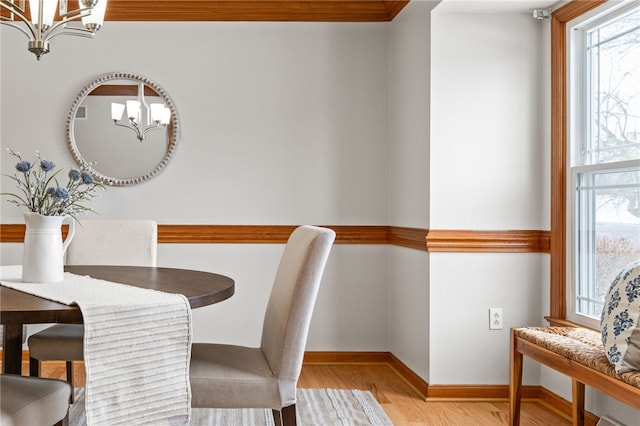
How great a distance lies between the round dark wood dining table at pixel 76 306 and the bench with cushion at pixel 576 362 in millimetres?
1222

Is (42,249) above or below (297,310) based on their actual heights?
above

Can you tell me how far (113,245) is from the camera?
2.85 m

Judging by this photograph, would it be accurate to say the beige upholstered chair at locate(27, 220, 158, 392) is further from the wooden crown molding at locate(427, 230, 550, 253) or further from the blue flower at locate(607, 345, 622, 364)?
the blue flower at locate(607, 345, 622, 364)

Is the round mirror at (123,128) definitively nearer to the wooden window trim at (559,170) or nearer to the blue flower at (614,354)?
the wooden window trim at (559,170)

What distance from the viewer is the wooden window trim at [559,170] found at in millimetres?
2926

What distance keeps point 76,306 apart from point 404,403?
193cm

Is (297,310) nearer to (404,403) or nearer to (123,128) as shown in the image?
(404,403)

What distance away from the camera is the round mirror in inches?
145

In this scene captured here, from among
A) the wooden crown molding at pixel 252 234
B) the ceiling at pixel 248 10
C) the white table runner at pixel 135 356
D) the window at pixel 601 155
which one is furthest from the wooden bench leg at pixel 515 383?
the ceiling at pixel 248 10

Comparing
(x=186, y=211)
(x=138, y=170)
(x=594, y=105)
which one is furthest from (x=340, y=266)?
(x=594, y=105)

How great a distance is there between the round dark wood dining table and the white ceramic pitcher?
0.12 m

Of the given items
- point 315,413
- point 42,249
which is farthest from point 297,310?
point 315,413

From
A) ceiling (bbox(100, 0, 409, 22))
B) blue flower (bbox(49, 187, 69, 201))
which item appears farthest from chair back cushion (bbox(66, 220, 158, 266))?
ceiling (bbox(100, 0, 409, 22))

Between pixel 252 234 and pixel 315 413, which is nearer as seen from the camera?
pixel 315 413
